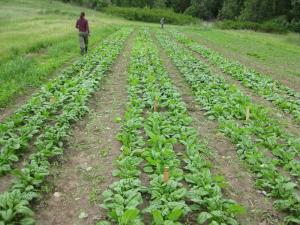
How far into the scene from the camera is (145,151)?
6.84 metres

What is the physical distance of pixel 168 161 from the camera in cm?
653

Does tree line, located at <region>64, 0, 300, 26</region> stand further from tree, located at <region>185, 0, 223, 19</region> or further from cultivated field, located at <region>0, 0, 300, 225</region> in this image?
cultivated field, located at <region>0, 0, 300, 225</region>

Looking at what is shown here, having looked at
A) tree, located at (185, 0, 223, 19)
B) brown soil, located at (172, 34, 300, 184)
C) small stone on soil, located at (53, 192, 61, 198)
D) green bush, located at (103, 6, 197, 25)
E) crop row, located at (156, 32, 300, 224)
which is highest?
tree, located at (185, 0, 223, 19)

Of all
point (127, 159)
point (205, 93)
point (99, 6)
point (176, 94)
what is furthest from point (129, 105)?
point (99, 6)

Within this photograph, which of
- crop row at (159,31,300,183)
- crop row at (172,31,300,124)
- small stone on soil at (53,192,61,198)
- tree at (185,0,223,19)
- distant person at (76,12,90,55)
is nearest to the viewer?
small stone on soil at (53,192,61,198)

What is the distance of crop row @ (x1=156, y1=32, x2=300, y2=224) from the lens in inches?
231

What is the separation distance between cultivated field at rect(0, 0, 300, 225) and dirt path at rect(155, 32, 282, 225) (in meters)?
0.02

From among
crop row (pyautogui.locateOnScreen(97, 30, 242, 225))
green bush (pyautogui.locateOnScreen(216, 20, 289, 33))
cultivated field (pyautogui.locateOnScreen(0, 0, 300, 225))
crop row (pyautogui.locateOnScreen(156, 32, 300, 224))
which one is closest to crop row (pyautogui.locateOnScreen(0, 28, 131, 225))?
cultivated field (pyautogui.locateOnScreen(0, 0, 300, 225))

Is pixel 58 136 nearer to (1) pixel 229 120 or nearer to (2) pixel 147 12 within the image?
(1) pixel 229 120

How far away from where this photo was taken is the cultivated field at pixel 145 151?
5.27 metres

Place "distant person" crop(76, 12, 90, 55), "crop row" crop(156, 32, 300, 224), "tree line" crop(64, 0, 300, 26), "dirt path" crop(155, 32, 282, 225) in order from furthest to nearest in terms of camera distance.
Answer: "tree line" crop(64, 0, 300, 26)
"distant person" crop(76, 12, 90, 55)
"crop row" crop(156, 32, 300, 224)
"dirt path" crop(155, 32, 282, 225)

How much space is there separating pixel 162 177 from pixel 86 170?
149 cm

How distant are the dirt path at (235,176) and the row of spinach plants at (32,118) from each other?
361 cm

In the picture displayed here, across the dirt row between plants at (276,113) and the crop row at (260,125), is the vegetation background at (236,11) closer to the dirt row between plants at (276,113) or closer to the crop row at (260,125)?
the dirt row between plants at (276,113)
